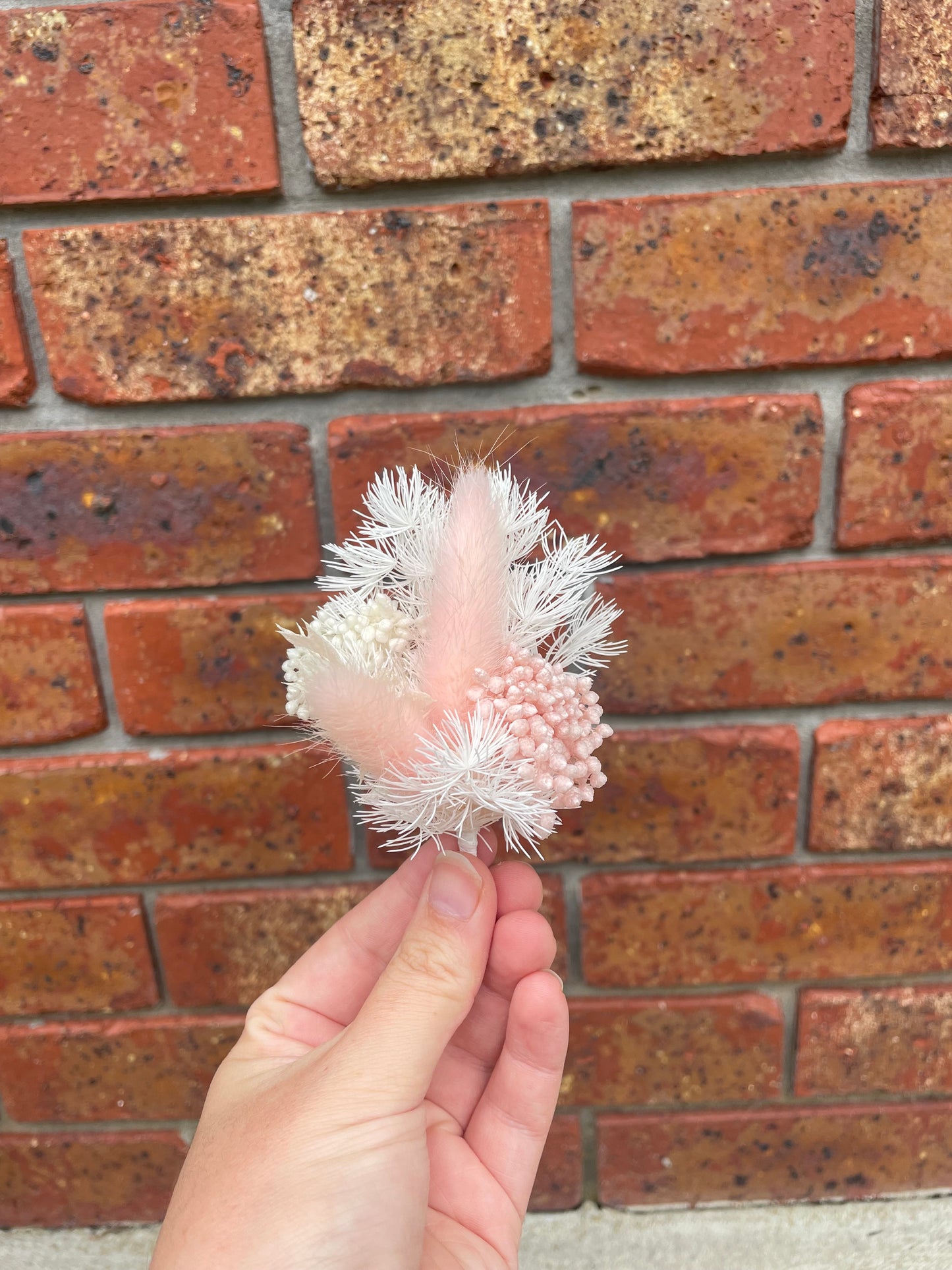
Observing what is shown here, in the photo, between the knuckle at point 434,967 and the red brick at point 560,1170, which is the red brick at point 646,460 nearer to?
the knuckle at point 434,967

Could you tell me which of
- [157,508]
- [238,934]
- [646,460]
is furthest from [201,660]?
[646,460]

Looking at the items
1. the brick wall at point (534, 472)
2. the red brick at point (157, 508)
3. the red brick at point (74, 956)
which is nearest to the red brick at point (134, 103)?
the brick wall at point (534, 472)

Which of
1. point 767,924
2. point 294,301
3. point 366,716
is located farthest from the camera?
point 767,924

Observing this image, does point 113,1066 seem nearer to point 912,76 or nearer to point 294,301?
point 294,301

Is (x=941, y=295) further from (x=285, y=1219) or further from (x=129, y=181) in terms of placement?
(x=285, y=1219)

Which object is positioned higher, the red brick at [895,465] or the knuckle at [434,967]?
the red brick at [895,465]

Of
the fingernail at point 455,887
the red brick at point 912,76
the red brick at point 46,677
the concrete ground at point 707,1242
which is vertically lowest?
the concrete ground at point 707,1242

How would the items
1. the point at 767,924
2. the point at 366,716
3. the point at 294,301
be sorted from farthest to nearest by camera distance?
1. the point at 767,924
2. the point at 294,301
3. the point at 366,716
